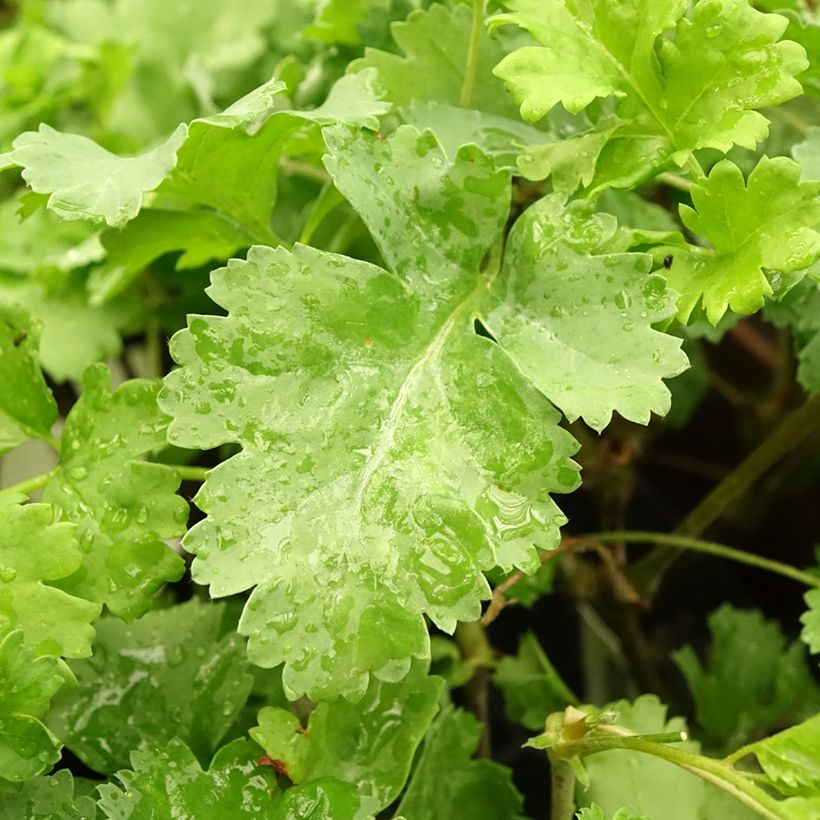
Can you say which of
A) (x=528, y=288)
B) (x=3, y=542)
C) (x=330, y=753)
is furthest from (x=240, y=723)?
(x=528, y=288)

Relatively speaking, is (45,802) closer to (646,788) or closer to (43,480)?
(43,480)

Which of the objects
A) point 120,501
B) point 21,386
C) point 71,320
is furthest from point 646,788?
point 71,320

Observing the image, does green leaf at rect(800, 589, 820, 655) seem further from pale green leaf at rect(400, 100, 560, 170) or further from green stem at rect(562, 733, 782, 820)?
pale green leaf at rect(400, 100, 560, 170)

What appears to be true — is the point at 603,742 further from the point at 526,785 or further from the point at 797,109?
the point at 797,109

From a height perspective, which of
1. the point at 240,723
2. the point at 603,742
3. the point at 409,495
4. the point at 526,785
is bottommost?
the point at 526,785

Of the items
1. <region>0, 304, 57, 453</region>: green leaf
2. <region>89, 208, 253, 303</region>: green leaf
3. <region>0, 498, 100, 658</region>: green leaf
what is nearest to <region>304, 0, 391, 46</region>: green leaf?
<region>89, 208, 253, 303</region>: green leaf
